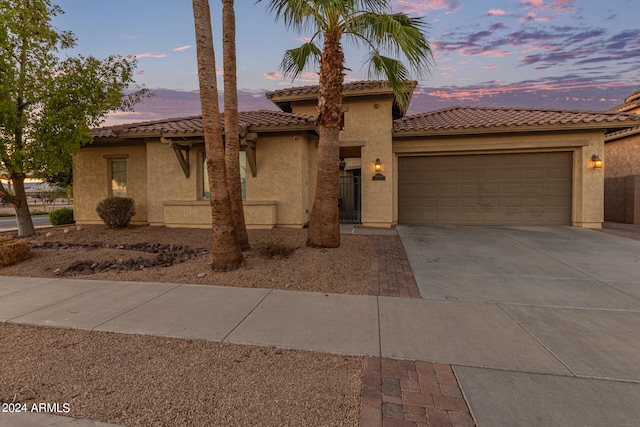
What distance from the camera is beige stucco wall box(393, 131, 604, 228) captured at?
11.5m

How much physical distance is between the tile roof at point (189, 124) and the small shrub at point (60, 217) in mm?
5213

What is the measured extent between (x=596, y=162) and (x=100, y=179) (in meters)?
19.0

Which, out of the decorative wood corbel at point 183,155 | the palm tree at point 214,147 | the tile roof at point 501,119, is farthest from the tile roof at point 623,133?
the decorative wood corbel at point 183,155

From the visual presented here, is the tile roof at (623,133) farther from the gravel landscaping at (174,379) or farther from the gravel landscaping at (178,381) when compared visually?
the gravel landscaping at (178,381)

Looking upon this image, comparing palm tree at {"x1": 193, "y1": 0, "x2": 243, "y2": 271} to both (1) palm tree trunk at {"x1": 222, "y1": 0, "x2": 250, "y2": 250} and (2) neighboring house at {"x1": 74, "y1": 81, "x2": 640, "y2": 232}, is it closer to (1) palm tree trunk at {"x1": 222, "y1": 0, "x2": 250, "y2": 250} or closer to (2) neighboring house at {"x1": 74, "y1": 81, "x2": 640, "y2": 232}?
(1) palm tree trunk at {"x1": 222, "y1": 0, "x2": 250, "y2": 250}

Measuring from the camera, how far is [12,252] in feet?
23.9

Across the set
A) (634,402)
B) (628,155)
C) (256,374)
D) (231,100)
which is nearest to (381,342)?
(256,374)

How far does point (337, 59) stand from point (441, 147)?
6463mm

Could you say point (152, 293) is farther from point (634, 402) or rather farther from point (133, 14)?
point (133, 14)

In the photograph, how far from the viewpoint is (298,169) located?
1164 centimetres

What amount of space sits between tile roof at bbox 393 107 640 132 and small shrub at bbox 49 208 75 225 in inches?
624

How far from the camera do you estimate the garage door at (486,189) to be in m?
12.1

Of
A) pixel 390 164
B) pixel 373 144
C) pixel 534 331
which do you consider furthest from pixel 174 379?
pixel 373 144

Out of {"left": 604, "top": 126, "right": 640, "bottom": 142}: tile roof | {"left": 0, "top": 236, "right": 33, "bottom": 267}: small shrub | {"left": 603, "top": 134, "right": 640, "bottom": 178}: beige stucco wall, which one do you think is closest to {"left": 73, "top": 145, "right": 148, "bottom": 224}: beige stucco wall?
{"left": 0, "top": 236, "right": 33, "bottom": 267}: small shrub
